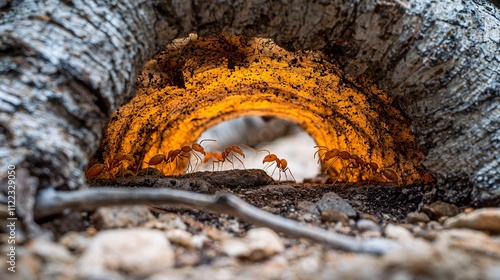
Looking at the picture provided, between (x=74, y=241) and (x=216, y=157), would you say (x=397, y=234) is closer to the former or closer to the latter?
(x=74, y=241)

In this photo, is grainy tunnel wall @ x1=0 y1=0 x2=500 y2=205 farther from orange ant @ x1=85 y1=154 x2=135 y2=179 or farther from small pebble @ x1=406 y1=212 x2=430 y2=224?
orange ant @ x1=85 y1=154 x2=135 y2=179

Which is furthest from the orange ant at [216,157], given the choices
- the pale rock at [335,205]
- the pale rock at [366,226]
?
the pale rock at [366,226]

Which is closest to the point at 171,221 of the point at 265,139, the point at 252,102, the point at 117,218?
the point at 117,218

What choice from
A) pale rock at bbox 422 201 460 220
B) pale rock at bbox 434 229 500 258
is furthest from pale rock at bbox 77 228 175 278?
pale rock at bbox 422 201 460 220

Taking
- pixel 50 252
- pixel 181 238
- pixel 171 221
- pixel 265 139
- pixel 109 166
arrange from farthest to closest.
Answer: pixel 265 139 < pixel 109 166 < pixel 171 221 < pixel 181 238 < pixel 50 252

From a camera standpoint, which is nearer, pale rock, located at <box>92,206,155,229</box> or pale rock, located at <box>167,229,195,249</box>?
pale rock, located at <box>167,229,195,249</box>

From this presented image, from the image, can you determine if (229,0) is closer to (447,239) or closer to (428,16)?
(428,16)
